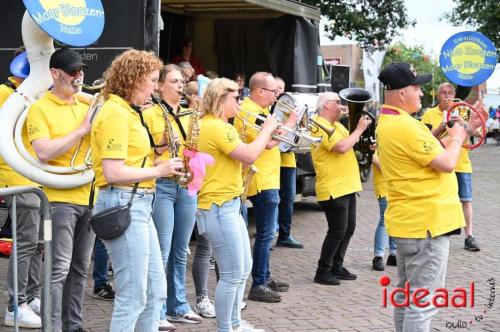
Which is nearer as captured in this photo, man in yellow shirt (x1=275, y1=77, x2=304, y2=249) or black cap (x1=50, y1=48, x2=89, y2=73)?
black cap (x1=50, y1=48, x2=89, y2=73)

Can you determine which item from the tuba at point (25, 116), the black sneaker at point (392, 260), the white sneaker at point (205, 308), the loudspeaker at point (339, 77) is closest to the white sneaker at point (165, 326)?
the white sneaker at point (205, 308)

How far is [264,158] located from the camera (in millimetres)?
6613

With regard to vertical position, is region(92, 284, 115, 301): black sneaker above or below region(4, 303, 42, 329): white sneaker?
below

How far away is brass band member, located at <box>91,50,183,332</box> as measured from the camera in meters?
4.08

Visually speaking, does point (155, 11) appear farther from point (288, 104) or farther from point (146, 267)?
point (146, 267)

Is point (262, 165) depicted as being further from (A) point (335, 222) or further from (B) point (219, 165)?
(B) point (219, 165)

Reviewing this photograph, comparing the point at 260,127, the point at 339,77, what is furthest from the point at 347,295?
the point at 339,77

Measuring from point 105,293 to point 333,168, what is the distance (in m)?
2.28

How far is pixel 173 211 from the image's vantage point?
18.6 ft

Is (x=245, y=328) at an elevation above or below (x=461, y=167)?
below

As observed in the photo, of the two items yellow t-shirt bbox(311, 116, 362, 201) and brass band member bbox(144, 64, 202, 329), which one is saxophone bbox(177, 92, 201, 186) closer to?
brass band member bbox(144, 64, 202, 329)

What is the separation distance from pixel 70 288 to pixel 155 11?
10.1 feet

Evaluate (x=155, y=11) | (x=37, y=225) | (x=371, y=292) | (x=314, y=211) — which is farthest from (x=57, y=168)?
(x=314, y=211)

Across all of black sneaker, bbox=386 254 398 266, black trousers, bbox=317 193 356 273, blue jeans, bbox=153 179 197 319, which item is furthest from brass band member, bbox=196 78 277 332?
black sneaker, bbox=386 254 398 266
